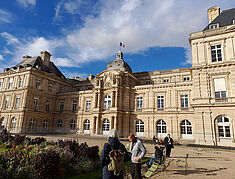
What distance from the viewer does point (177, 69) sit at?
3309 centimetres

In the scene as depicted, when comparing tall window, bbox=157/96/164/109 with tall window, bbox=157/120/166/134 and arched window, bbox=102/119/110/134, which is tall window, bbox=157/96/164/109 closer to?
tall window, bbox=157/120/166/134

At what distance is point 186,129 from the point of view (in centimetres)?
2528

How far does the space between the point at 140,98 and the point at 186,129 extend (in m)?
9.16

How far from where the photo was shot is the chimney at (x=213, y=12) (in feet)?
86.7

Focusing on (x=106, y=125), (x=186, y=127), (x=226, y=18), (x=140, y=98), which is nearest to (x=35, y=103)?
(x=106, y=125)

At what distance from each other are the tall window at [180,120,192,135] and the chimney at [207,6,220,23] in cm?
1715

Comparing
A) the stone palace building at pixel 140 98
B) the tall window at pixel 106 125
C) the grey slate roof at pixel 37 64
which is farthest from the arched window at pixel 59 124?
the grey slate roof at pixel 37 64

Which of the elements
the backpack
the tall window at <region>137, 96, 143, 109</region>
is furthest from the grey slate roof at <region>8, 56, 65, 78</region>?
the backpack

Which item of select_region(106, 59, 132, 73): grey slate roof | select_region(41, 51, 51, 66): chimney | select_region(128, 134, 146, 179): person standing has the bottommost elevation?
select_region(128, 134, 146, 179): person standing

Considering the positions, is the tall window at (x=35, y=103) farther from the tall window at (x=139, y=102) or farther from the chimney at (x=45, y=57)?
the tall window at (x=139, y=102)

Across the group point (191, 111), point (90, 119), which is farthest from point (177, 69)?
point (90, 119)

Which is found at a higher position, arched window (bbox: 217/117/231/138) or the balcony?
the balcony

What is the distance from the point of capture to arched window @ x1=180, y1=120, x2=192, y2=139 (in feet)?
81.7

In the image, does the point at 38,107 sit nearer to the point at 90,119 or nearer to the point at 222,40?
the point at 90,119
